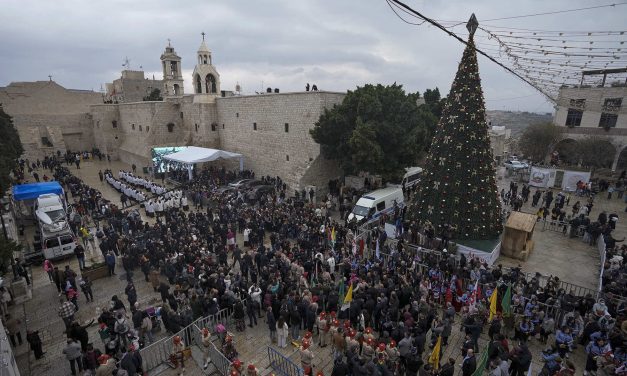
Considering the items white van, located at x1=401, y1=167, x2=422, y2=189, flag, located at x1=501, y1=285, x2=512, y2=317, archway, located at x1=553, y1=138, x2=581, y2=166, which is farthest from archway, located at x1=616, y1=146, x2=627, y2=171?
flag, located at x1=501, y1=285, x2=512, y2=317

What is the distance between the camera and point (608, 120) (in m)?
27.0

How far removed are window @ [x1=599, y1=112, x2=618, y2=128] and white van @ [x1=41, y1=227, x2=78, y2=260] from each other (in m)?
37.9

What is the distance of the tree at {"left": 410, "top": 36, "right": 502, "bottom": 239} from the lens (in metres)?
13.4

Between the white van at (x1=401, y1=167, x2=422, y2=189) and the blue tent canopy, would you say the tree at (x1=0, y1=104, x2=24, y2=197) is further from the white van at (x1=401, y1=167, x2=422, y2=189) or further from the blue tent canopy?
the white van at (x1=401, y1=167, x2=422, y2=189)

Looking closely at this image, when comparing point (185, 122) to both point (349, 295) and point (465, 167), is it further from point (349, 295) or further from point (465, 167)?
point (349, 295)

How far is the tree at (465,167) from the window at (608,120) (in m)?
21.8

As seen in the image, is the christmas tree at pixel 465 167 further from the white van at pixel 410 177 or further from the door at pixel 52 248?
the door at pixel 52 248

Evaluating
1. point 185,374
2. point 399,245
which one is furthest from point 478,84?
point 185,374

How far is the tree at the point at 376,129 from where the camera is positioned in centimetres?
1897

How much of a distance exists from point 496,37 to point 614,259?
29.2ft

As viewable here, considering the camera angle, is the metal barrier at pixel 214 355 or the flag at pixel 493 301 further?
the flag at pixel 493 301

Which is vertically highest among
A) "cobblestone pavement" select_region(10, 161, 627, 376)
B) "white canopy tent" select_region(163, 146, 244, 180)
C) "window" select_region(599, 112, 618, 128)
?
"window" select_region(599, 112, 618, 128)

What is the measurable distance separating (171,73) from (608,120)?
4020 centimetres

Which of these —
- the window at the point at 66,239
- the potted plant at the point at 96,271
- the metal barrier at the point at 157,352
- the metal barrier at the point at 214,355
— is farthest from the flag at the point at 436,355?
the window at the point at 66,239
